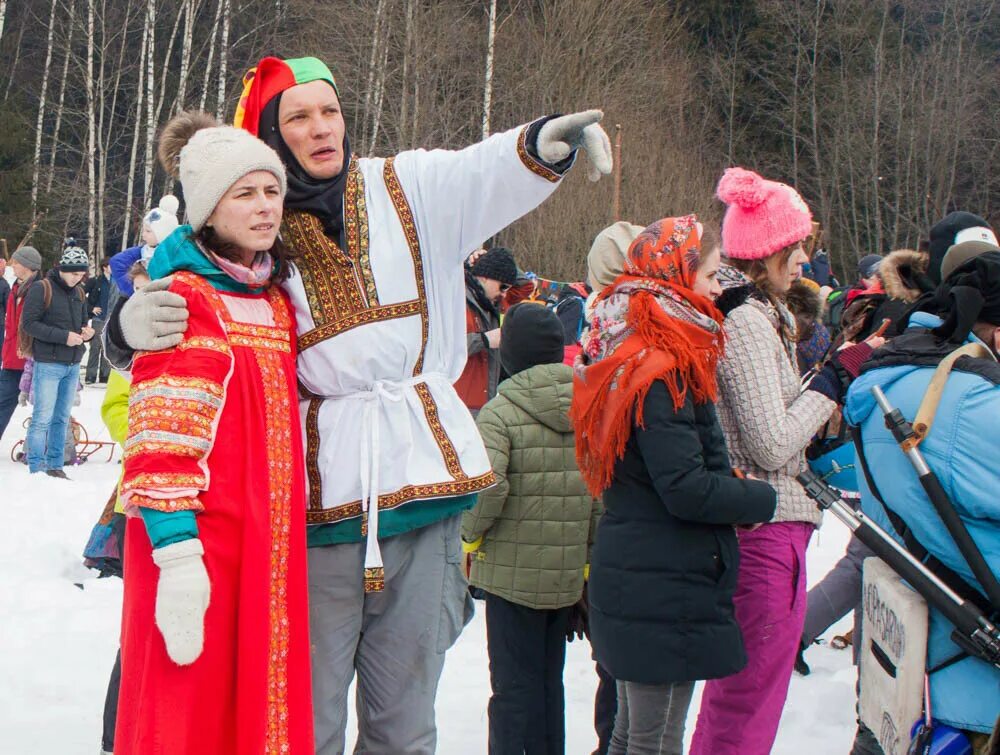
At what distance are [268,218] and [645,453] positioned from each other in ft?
3.71

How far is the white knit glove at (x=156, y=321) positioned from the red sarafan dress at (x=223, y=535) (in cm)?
3

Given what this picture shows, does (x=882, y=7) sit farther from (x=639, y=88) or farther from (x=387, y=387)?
(x=387, y=387)

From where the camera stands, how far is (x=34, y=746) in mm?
4047

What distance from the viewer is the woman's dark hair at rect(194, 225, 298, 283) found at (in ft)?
8.36

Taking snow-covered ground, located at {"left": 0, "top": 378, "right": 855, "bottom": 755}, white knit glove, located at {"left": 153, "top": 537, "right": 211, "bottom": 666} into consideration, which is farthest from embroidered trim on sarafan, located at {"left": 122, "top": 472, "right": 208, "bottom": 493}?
snow-covered ground, located at {"left": 0, "top": 378, "right": 855, "bottom": 755}

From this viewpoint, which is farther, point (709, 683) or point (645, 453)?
point (709, 683)

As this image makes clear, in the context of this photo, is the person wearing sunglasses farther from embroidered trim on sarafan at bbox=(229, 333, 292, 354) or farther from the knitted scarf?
embroidered trim on sarafan at bbox=(229, 333, 292, 354)

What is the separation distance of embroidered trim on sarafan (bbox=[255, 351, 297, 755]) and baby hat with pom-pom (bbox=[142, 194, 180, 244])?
1.60m

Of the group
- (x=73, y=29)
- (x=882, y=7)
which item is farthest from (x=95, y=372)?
(x=882, y=7)

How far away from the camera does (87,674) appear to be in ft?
15.6

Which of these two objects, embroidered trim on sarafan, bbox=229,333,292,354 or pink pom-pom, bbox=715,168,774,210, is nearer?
embroidered trim on sarafan, bbox=229,333,292,354

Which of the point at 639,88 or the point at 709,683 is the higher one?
the point at 639,88

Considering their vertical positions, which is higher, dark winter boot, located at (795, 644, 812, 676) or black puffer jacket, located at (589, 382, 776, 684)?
black puffer jacket, located at (589, 382, 776, 684)

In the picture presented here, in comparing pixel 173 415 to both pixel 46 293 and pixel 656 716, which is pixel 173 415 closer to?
pixel 656 716
